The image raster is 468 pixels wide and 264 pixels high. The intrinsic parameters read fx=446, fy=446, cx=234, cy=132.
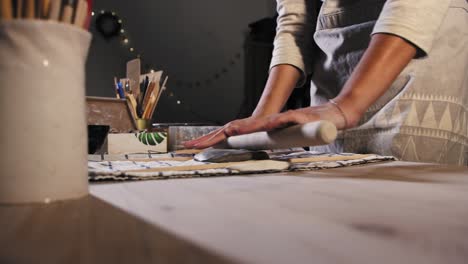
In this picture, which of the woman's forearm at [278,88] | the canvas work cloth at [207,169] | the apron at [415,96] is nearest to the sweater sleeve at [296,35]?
the woman's forearm at [278,88]

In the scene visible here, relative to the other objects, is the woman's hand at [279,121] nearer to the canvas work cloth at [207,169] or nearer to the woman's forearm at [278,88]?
the canvas work cloth at [207,169]

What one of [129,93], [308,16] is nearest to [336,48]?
[308,16]

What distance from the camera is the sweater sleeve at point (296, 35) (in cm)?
127

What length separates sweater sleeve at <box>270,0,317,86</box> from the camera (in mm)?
1266

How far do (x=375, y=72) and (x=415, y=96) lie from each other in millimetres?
207

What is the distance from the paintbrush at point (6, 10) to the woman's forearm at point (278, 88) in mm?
885

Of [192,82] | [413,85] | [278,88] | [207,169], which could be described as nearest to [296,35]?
[278,88]

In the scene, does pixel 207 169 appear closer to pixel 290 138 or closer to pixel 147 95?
pixel 290 138

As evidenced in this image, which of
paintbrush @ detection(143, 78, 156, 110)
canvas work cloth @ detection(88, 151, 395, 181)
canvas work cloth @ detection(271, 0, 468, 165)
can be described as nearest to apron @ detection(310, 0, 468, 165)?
canvas work cloth @ detection(271, 0, 468, 165)

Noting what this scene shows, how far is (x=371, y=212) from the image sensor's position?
Result: 0.33 metres

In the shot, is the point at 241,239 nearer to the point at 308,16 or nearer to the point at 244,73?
the point at 308,16

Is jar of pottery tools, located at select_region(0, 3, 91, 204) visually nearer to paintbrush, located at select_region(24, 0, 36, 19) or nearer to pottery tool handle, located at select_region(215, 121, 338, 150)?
paintbrush, located at select_region(24, 0, 36, 19)

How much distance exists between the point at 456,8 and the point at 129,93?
96 cm

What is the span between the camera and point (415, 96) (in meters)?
1.01
